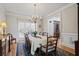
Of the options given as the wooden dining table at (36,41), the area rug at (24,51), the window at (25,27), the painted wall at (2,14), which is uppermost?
the painted wall at (2,14)

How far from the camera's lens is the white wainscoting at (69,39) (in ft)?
7.82

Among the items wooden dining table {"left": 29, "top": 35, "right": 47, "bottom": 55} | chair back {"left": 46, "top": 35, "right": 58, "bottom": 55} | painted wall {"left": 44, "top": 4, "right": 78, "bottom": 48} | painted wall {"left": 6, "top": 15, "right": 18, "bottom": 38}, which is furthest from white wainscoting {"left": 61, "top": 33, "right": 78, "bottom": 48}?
painted wall {"left": 6, "top": 15, "right": 18, "bottom": 38}

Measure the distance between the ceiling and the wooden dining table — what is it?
0.48 meters

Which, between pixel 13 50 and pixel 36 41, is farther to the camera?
pixel 36 41

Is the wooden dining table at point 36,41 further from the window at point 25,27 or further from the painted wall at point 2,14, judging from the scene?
the painted wall at point 2,14

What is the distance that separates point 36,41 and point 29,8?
0.67 metres

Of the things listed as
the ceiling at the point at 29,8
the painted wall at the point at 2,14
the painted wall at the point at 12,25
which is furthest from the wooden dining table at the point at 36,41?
the painted wall at the point at 2,14

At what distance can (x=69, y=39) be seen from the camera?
2.42 metres

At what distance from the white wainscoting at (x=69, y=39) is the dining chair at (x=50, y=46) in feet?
0.48

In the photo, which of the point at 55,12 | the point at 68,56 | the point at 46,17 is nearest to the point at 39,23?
the point at 46,17

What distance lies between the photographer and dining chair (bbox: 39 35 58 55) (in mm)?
2488

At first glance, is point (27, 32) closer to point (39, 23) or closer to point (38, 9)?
point (39, 23)

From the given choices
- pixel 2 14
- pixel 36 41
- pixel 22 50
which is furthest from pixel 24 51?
pixel 2 14

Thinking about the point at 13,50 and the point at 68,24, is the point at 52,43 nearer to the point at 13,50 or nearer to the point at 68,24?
the point at 68,24
